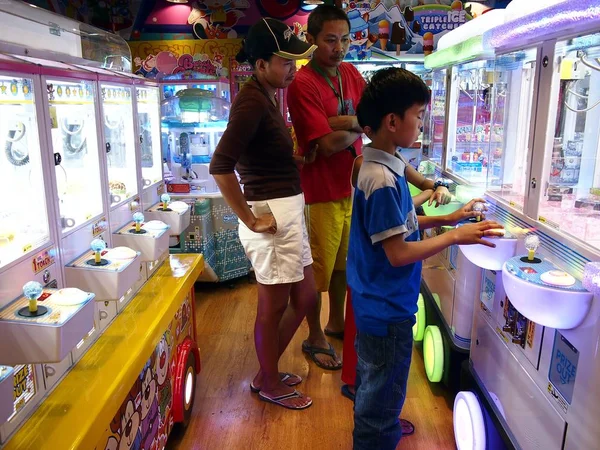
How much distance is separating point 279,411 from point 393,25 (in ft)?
9.10

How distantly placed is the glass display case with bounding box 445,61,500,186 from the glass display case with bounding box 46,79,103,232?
166 centimetres

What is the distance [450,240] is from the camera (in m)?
1.42

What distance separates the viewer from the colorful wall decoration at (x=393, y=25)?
3789mm

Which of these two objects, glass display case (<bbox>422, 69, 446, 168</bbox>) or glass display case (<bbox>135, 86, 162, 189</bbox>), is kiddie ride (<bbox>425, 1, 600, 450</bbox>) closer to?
glass display case (<bbox>422, 69, 446, 168</bbox>)

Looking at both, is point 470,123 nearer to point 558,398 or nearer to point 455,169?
point 455,169

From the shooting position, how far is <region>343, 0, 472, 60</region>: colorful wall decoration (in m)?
3.79

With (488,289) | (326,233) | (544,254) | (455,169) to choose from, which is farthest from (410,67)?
(544,254)

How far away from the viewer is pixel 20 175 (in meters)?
1.46

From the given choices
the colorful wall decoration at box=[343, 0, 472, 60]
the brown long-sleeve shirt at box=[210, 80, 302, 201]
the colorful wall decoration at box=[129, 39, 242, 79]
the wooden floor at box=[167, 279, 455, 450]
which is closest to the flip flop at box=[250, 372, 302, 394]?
the wooden floor at box=[167, 279, 455, 450]

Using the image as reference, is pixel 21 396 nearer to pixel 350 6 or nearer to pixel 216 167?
pixel 216 167

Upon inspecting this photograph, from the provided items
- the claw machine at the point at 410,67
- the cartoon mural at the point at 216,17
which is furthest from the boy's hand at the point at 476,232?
the cartoon mural at the point at 216,17

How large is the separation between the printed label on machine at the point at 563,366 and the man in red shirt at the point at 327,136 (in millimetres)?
1286

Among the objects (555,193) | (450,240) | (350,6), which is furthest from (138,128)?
(350,6)

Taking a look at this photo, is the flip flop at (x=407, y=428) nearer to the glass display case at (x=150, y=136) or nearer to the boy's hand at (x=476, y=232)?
the boy's hand at (x=476, y=232)
